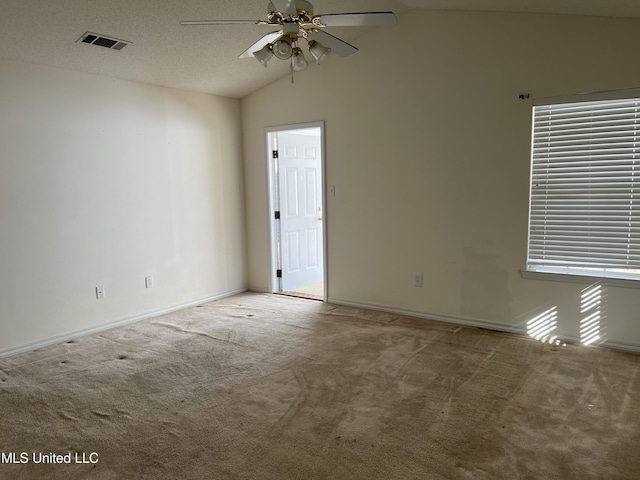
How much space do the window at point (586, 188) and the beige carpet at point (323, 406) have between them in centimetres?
74

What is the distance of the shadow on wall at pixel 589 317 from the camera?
3.65m

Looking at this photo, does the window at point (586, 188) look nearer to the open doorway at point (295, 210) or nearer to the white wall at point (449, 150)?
the white wall at point (449, 150)

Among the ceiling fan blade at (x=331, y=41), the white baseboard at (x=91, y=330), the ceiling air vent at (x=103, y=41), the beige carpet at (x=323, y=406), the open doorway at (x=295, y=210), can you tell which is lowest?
the beige carpet at (x=323, y=406)

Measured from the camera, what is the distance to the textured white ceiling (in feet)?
10.3

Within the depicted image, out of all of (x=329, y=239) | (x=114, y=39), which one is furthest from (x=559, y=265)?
(x=114, y=39)

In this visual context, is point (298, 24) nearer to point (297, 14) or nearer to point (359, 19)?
point (297, 14)

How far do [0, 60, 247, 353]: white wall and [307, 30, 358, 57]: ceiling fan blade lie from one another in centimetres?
243

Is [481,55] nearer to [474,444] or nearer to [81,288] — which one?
[474,444]

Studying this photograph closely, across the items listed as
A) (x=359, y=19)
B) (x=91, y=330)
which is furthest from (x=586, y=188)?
(x=91, y=330)

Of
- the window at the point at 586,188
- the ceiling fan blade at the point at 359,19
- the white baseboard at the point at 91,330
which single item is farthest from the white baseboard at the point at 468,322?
the ceiling fan blade at the point at 359,19

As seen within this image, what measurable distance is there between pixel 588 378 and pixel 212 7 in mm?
3819

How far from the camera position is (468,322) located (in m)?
4.26

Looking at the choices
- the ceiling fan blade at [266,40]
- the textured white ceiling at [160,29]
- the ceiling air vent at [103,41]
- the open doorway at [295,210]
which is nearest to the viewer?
the ceiling fan blade at [266,40]

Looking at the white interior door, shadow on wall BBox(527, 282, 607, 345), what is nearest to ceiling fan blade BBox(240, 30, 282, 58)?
the white interior door
